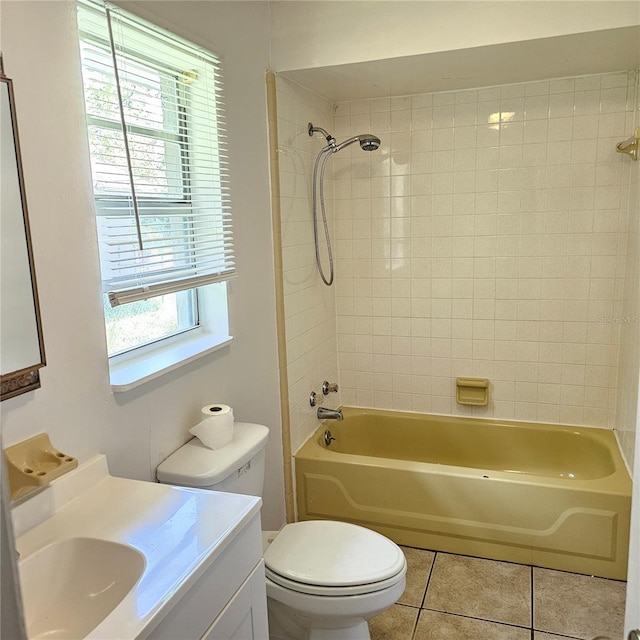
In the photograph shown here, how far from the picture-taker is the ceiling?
2254 millimetres

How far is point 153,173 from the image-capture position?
1.84 metres

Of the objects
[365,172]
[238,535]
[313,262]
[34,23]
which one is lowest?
[238,535]

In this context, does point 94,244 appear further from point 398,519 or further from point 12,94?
point 398,519

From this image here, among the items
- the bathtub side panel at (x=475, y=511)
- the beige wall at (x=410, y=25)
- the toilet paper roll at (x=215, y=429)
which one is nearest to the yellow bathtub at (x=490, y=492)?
the bathtub side panel at (x=475, y=511)

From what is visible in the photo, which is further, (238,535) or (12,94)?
(238,535)

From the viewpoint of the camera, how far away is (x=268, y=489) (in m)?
2.62

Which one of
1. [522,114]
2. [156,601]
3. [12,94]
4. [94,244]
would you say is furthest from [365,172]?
[156,601]

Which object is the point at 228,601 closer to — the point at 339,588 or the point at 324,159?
the point at 339,588

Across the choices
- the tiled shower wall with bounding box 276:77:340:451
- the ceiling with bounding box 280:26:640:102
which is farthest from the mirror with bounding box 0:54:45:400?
the ceiling with bounding box 280:26:640:102

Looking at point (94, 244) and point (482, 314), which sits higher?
point (94, 244)

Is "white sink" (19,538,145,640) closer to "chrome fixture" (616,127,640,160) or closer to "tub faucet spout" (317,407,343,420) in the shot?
"tub faucet spout" (317,407,343,420)

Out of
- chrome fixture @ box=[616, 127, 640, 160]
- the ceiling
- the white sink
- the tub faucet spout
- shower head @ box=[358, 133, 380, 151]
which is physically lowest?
the tub faucet spout

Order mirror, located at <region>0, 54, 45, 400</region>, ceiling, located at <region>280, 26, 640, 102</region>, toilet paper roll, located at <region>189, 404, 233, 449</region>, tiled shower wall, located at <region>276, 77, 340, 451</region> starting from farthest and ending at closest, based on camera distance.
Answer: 1. tiled shower wall, located at <region>276, 77, 340, 451</region>
2. ceiling, located at <region>280, 26, 640, 102</region>
3. toilet paper roll, located at <region>189, 404, 233, 449</region>
4. mirror, located at <region>0, 54, 45, 400</region>

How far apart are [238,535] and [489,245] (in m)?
2.19
